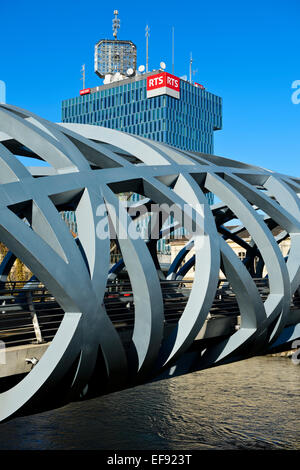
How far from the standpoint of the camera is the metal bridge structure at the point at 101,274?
8.52 m

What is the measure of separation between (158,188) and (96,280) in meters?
3.34

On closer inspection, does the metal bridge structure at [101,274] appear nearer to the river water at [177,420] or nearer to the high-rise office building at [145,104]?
the river water at [177,420]

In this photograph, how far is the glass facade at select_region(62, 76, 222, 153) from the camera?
4035 inches

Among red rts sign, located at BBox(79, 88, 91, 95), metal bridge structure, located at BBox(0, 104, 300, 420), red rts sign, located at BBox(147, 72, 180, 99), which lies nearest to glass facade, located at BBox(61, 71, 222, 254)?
red rts sign, located at BBox(79, 88, 91, 95)

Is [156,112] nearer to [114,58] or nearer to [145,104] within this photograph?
[145,104]

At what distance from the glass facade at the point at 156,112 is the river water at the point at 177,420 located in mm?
77750

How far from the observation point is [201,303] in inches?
435

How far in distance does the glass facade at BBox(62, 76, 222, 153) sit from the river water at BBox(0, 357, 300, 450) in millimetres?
77750

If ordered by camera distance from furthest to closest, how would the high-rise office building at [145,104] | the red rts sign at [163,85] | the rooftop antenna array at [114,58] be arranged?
the rooftop antenna array at [114,58] → the high-rise office building at [145,104] → the red rts sign at [163,85]

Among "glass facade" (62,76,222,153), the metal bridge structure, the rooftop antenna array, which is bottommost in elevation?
the metal bridge structure

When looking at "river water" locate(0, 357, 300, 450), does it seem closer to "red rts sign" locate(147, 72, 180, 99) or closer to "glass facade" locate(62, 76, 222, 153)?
"glass facade" locate(62, 76, 222, 153)

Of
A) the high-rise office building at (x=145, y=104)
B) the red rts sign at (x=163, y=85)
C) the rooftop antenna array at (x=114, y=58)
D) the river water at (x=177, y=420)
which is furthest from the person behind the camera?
the rooftop antenna array at (x=114, y=58)

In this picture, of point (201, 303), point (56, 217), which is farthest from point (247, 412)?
point (56, 217)

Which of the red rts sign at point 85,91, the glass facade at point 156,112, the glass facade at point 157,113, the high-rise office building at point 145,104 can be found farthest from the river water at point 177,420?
the red rts sign at point 85,91
